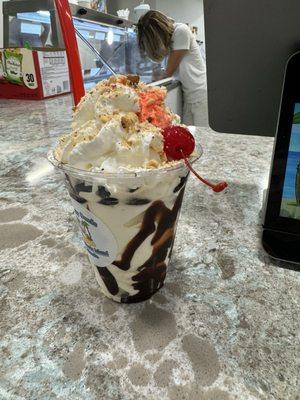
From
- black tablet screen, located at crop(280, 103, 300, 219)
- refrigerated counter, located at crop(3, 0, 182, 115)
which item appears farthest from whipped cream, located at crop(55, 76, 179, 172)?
refrigerated counter, located at crop(3, 0, 182, 115)

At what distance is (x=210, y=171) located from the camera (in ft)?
2.89

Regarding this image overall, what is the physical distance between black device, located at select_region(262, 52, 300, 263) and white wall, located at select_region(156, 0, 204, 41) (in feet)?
16.8

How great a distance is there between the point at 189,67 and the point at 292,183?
7.97 ft

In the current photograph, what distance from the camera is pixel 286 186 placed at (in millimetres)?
509

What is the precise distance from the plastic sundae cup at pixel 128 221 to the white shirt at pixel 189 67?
2.37 meters

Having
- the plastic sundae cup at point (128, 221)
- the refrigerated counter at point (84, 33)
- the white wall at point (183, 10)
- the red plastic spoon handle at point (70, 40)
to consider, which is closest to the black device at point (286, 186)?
the plastic sundae cup at point (128, 221)

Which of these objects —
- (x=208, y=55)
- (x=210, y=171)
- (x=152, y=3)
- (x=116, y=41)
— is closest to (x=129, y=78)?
(x=208, y=55)

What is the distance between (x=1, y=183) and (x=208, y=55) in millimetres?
598

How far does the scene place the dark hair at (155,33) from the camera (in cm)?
238

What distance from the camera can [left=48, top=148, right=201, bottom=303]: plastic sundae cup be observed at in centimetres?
35

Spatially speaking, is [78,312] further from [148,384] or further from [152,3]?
[152,3]

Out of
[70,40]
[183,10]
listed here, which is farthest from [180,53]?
[183,10]

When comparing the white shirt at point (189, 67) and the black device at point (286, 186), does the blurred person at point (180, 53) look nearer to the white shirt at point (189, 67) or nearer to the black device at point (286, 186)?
the white shirt at point (189, 67)

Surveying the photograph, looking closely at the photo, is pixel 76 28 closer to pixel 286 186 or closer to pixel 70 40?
pixel 70 40
